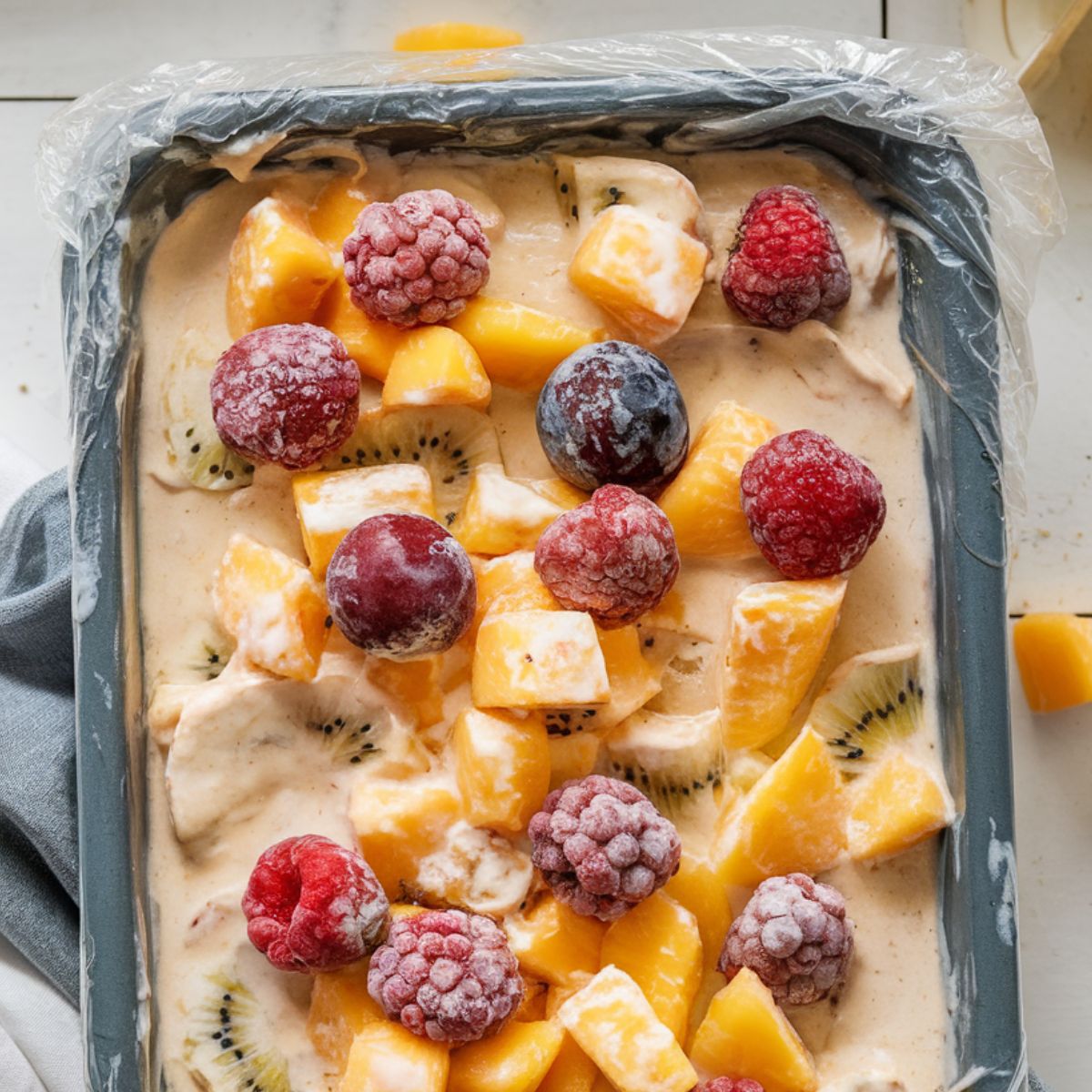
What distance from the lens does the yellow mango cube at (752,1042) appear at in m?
1.39

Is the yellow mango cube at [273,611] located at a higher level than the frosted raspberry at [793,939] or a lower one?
higher

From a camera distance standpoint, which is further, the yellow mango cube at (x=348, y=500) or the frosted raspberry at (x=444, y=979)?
the yellow mango cube at (x=348, y=500)

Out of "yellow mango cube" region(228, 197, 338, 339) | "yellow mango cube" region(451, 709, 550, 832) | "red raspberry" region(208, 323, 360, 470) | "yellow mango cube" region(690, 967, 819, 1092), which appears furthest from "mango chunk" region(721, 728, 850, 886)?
"yellow mango cube" region(228, 197, 338, 339)

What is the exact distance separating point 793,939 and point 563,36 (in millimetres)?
1180

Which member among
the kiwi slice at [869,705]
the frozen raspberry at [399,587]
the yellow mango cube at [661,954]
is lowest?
the yellow mango cube at [661,954]

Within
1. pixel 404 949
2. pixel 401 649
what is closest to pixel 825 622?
pixel 401 649

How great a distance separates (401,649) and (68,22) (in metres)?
1.02

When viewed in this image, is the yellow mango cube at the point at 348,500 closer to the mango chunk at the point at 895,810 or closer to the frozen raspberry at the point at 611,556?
the frozen raspberry at the point at 611,556

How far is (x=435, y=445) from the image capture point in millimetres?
1511

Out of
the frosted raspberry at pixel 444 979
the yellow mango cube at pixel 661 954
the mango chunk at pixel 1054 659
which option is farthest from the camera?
the mango chunk at pixel 1054 659

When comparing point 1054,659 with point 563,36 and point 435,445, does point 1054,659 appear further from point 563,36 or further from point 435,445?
point 563,36

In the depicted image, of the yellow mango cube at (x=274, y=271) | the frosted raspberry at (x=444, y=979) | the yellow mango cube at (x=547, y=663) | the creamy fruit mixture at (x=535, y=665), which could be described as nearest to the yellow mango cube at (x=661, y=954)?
the creamy fruit mixture at (x=535, y=665)

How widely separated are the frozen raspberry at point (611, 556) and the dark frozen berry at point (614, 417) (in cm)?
3

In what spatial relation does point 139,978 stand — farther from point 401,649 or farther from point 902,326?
point 902,326
